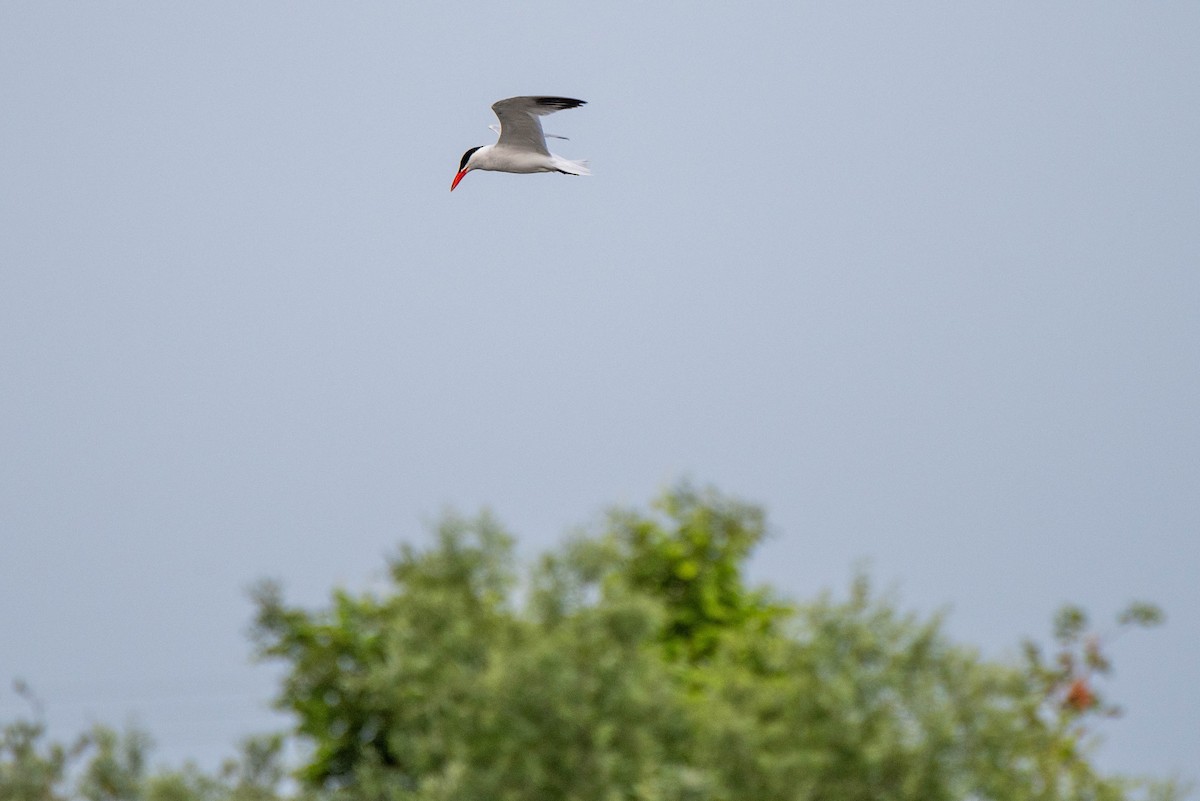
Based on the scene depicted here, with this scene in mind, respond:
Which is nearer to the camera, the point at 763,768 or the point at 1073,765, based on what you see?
the point at 763,768

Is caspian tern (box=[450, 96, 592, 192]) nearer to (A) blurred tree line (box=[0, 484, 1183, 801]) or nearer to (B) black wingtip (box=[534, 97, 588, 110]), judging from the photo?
(B) black wingtip (box=[534, 97, 588, 110])

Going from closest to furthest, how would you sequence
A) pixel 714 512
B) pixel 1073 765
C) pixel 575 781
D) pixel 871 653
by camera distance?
1. pixel 575 781
2. pixel 871 653
3. pixel 1073 765
4. pixel 714 512

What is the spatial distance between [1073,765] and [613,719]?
4.91m

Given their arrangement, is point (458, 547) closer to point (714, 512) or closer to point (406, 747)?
point (406, 747)

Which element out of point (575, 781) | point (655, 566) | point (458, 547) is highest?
point (655, 566)

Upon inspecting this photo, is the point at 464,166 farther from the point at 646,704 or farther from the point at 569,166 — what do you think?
the point at 646,704

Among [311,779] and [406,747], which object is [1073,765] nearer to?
[406,747]

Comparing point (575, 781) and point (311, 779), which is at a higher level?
point (311, 779)

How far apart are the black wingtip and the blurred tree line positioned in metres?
6.46

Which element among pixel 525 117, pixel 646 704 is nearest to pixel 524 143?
pixel 525 117

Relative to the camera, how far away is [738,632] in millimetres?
17516

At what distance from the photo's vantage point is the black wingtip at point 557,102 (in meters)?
20.0

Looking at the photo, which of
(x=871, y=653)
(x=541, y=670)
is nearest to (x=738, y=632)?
(x=871, y=653)

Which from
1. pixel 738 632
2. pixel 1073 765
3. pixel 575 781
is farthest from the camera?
pixel 738 632
